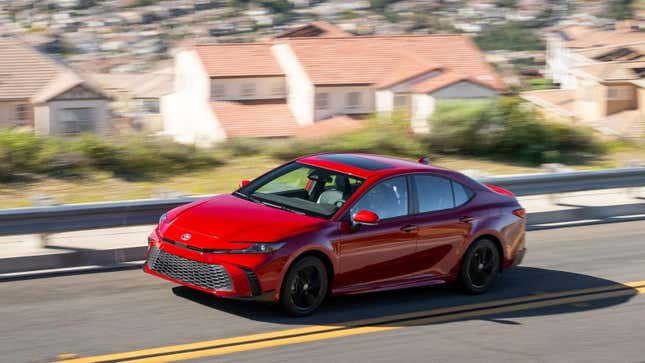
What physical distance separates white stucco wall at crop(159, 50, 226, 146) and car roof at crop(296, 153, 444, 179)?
4878cm

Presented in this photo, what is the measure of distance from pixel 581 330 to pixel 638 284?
221 cm

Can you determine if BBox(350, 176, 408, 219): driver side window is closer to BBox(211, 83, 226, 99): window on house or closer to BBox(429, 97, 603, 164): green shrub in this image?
BBox(429, 97, 603, 164): green shrub

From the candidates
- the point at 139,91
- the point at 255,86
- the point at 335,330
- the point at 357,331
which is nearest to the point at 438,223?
the point at 357,331

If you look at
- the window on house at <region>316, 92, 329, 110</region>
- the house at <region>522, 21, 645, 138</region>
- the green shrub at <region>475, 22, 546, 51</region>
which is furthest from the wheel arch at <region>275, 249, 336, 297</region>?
the green shrub at <region>475, 22, 546, 51</region>

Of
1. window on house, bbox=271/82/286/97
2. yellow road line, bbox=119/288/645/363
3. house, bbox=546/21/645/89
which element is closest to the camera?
yellow road line, bbox=119/288/645/363

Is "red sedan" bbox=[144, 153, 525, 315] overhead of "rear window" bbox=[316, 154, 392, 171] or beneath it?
beneath

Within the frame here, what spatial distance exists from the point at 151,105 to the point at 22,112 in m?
14.4

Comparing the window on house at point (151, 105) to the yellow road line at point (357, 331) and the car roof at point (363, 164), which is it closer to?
the car roof at point (363, 164)

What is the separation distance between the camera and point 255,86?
212 ft

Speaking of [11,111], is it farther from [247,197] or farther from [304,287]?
[304,287]

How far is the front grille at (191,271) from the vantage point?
827cm

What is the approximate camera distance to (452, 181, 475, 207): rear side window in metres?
9.91

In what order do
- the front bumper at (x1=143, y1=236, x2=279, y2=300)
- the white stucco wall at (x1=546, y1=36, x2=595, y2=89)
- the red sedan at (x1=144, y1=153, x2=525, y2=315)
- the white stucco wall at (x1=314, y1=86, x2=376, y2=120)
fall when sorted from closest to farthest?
the front bumper at (x1=143, y1=236, x2=279, y2=300) < the red sedan at (x1=144, y1=153, x2=525, y2=315) < the white stucco wall at (x1=314, y1=86, x2=376, y2=120) < the white stucco wall at (x1=546, y1=36, x2=595, y2=89)

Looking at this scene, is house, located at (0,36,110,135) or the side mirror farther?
house, located at (0,36,110,135)
